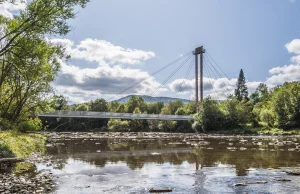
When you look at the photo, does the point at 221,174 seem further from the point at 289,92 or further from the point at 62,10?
the point at 289,92

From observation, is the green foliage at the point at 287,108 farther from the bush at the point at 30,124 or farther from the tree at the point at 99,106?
the tree at the point at 99,106

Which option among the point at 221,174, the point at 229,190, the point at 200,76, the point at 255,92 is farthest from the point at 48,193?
the point at 255,92

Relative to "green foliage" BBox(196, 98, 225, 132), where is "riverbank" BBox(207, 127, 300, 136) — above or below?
below

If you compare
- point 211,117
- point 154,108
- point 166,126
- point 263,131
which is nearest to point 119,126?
point 166,126

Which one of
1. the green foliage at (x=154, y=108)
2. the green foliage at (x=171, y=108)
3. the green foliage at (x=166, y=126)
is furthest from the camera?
the green foliage at (x=154, y=108)

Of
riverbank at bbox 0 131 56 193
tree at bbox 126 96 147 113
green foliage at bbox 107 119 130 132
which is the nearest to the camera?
riverbank at bbox 0 131 56 193

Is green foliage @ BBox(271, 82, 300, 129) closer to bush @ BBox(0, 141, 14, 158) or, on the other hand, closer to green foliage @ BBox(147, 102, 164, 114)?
bush @ BBox(0, 141, 14, 158)

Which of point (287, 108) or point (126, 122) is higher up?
point (287, 108)

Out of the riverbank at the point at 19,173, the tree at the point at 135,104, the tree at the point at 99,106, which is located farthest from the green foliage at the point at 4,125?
the tree at the point at 135,104

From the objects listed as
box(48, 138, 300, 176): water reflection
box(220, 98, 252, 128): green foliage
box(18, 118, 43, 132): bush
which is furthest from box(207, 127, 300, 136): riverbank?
box(18, 118, 43, 132): bush

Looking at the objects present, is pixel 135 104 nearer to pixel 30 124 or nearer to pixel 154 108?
pixel 154 108

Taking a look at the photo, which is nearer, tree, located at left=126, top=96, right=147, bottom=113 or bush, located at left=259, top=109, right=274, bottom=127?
bush, located at left=259, top=109, right=274, bottom=127

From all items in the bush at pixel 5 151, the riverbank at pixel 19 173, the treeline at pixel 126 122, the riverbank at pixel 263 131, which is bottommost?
the riverbank at pixel 19 173

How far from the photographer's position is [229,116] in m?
75.7
